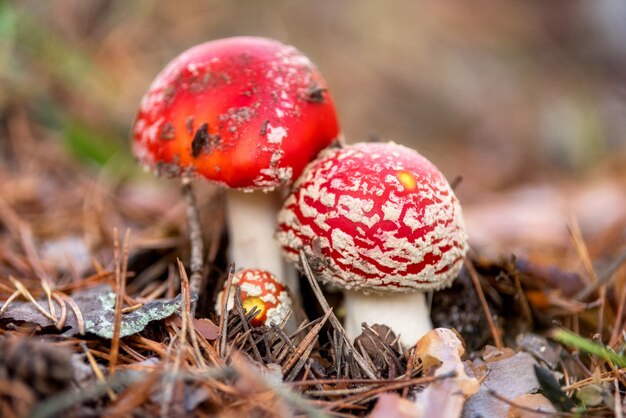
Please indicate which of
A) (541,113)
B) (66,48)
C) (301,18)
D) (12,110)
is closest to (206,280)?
(12,110)

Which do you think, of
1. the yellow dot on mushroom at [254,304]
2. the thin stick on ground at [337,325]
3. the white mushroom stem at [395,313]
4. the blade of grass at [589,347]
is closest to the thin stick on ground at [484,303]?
the white mushroom stem at [395,313]

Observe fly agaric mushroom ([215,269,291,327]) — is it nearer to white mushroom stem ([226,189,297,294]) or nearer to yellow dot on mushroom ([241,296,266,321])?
yellow dot on mushroom ([241,296,266,321])

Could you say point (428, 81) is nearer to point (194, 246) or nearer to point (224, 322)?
point (194, 246)

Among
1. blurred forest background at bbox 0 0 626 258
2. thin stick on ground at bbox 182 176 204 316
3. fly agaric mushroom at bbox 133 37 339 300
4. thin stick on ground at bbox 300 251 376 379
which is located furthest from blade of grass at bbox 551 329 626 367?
blurred forest background at bbox 0 0 626 258

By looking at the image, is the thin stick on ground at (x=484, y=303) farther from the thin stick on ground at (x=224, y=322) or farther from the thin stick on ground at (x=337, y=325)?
the thin stick on ground at (x=224, y=322)

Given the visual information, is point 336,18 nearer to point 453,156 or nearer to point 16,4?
point 453,156

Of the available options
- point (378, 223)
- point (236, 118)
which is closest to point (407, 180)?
point (378, 223)
